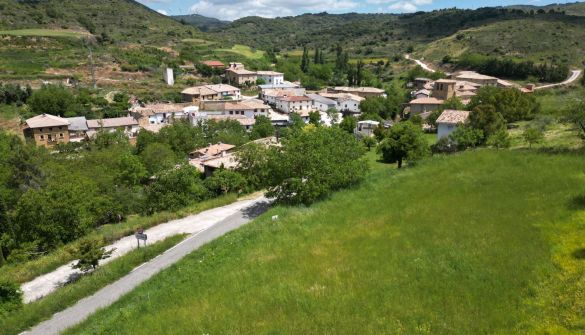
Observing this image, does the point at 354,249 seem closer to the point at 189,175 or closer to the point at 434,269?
the point at 434,269

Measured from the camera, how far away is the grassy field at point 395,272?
11.0 meters

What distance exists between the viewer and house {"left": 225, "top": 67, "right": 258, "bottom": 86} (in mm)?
94500

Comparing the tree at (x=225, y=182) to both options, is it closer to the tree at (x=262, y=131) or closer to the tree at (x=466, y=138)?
the tree at (x=466, y=138)

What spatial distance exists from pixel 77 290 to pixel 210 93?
62554 mm

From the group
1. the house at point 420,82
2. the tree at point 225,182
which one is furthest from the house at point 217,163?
the house at point 420,82

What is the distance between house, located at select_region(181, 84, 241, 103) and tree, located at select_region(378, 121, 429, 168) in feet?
134

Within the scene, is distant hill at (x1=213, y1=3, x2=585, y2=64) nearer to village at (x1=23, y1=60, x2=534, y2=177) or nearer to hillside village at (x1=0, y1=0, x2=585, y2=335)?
village at (x1=23, y1=60, x2=534, y2=177)

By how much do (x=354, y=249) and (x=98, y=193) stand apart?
2148 centimetres

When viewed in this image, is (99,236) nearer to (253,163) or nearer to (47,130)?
(253,163)

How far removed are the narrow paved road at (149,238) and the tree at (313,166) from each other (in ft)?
13.5

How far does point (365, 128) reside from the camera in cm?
6334

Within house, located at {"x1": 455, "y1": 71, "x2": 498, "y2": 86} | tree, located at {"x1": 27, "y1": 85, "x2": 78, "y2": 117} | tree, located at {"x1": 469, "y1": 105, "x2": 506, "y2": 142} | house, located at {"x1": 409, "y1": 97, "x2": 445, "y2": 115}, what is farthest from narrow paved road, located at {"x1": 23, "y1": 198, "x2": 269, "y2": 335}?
house, located at {"x1": 455, "y1": 71, "x2": 498, "y2": 86}

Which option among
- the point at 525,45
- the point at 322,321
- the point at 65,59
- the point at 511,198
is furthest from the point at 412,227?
the point at 525,45

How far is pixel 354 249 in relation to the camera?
15695 mm
